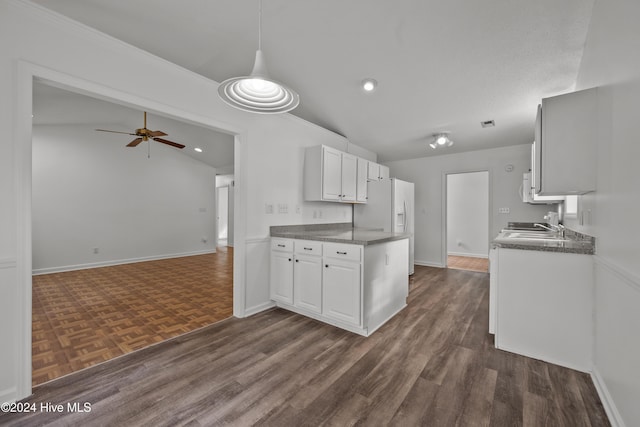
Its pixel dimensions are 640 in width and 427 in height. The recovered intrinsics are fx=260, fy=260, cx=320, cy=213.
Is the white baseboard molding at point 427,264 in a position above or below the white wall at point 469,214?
below

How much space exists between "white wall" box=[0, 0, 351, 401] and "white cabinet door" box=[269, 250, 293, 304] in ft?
0.36

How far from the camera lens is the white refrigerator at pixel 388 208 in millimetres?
4418

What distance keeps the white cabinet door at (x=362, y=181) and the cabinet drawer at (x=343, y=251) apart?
1901 mm

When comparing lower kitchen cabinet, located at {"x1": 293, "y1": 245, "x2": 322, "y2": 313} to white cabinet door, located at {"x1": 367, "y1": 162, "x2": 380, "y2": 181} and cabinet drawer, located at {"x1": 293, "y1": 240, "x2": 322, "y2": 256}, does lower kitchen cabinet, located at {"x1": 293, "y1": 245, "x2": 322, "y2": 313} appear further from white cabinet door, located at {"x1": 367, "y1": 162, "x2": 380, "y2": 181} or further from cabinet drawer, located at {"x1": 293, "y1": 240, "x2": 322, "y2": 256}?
white cabinet door, located at {"x1": 367, "y1": 162, "x2": 380, "y2": 181}

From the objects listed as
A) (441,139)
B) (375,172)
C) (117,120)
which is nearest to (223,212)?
(117,120)

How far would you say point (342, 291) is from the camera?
2.51 meters

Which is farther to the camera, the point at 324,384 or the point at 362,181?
the point at 362,181

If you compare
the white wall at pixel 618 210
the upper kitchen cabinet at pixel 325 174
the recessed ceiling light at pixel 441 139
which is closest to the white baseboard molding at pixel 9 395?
the upper kitchen cabinet at pixel 325 174

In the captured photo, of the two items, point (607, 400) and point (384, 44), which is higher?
point (384, 44)

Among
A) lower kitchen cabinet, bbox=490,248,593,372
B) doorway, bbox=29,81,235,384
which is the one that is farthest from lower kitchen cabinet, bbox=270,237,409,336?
lower kitchen cabinet, bbox=490,248,593,372

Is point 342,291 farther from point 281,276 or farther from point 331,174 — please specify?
point 331,174

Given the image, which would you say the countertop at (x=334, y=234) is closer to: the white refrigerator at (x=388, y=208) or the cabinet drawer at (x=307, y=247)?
the cabinet drawer at (x=307, y=247)

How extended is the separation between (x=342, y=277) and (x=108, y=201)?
18.9 ft

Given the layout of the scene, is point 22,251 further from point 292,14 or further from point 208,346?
point 292,14
